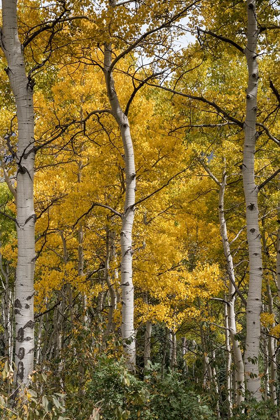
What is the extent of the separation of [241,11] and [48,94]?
5.87 m

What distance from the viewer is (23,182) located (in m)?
3.38

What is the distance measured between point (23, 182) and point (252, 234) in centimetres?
260

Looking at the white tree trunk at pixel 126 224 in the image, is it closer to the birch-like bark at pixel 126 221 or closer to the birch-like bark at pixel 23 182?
the birch-like bark at pixel 126 221

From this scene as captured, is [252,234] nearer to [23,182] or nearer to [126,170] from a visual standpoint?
[126,170]

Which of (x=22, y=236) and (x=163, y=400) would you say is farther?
(x=163, y=400)

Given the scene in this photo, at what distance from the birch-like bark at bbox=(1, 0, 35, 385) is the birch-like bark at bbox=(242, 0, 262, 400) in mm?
2373

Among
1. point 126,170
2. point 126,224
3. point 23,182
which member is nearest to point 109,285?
point 126,224

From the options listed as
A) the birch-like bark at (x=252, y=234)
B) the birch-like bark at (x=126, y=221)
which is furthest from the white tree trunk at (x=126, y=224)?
the birch-like bark at (x=252, y=234)

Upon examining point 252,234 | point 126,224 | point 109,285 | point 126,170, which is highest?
point 126,170

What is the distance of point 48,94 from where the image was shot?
31.0ft

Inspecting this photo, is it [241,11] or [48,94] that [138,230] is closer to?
[48,94]

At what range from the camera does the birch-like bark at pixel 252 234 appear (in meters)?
4.12

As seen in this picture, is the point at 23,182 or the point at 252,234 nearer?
the point at 23,182

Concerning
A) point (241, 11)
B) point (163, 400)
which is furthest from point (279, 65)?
point (163, 400)
